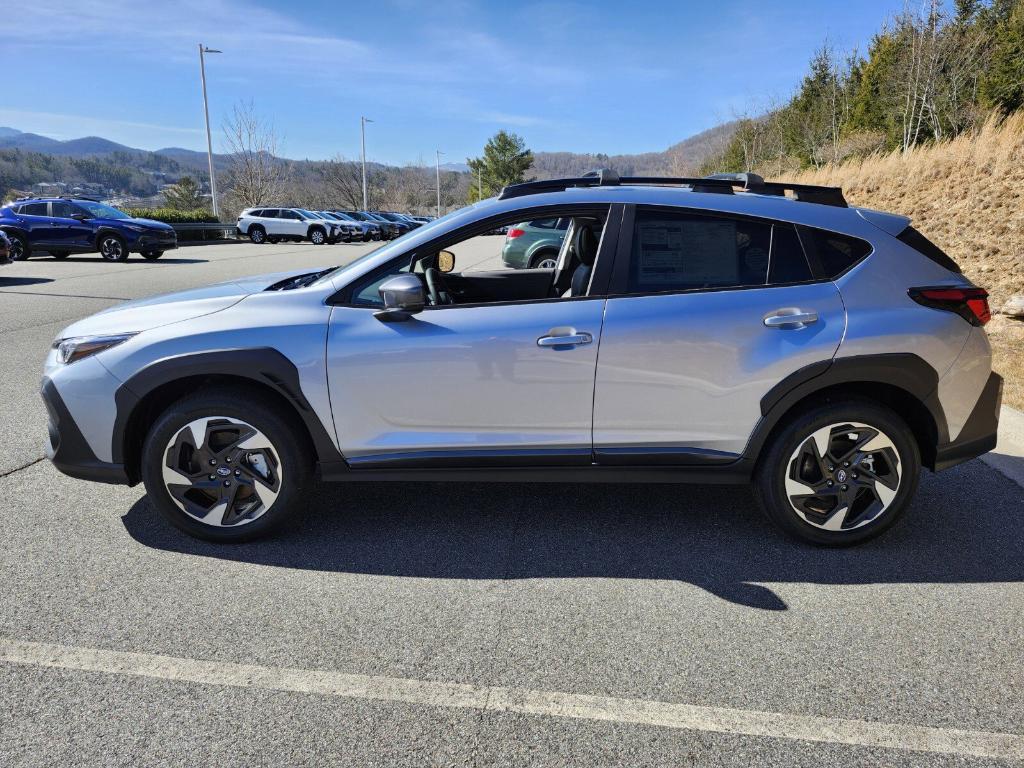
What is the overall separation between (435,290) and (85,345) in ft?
5.68

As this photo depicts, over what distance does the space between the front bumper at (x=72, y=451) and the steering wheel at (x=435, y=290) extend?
5.61 feet

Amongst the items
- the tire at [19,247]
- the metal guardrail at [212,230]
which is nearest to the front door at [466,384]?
the tire at [19,247]

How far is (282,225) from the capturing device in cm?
3425

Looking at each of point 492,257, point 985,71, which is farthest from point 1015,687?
point 985,71

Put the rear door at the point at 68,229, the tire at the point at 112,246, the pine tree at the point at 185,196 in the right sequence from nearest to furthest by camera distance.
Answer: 1. the rear door at the point at 68,229
2. the tire at the point at 112,246
3. the pine tree at the point at 185,196

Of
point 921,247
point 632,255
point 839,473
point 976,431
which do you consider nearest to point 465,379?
point 632,255

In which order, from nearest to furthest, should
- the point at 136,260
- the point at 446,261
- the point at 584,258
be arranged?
the point at 584,258, the point at 446,261, the point at 136,260

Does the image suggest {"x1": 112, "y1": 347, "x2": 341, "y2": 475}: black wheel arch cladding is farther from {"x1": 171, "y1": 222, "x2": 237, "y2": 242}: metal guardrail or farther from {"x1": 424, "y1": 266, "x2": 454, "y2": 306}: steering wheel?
{"x1": 171, "y1": 222, "x2": 237, "y2": 242}: metal guardrail

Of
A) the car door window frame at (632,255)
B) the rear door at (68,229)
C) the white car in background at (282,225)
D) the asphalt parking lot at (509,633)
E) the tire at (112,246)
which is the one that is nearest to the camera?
the asphalt parking lot at (509,633)

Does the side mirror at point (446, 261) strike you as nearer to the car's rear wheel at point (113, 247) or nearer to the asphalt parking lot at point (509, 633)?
the asphalt parking lot at point (509, 633)

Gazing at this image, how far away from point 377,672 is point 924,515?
306cm

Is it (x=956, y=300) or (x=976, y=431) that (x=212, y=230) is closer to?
(x=956, y=300)

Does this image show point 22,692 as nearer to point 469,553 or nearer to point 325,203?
point 469,553

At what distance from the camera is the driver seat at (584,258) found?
3475 millimetres
